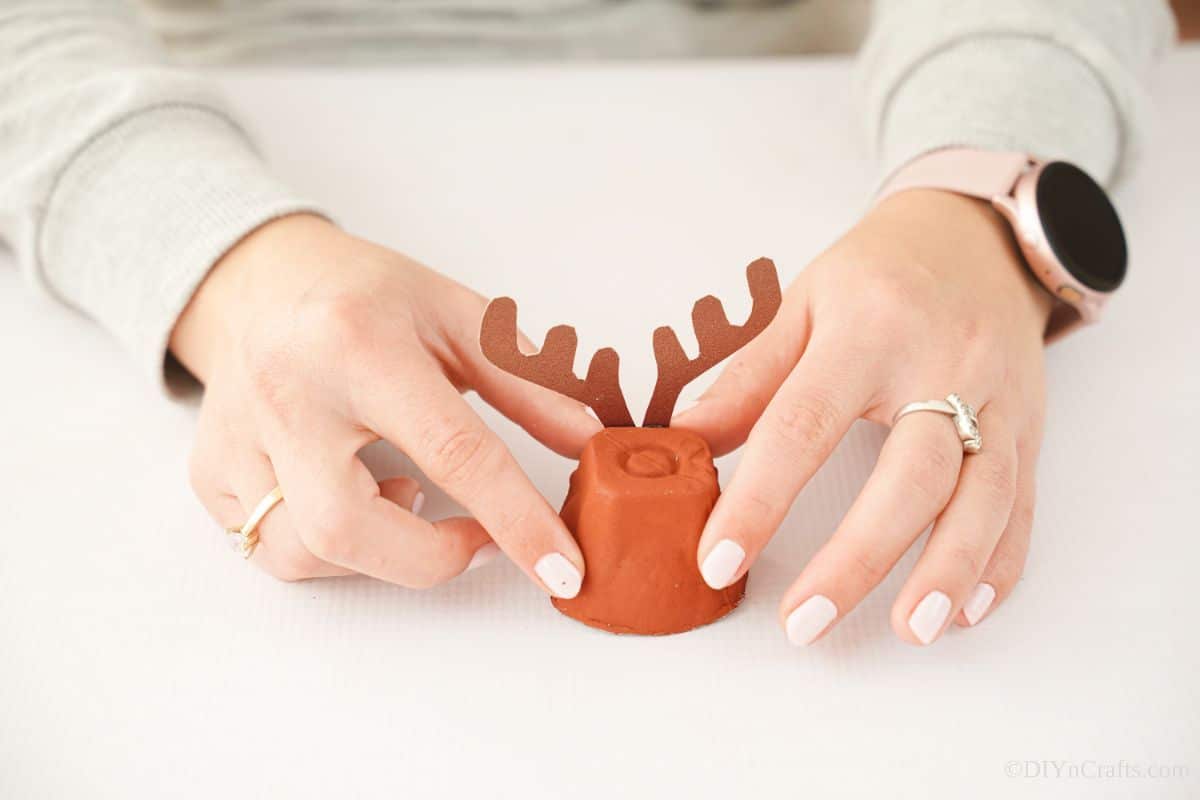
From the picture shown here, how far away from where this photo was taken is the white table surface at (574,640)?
596 mm

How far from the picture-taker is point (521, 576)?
69 centimetres

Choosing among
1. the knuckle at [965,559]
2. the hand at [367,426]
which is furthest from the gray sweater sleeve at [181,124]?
the knuckle at [965,559]

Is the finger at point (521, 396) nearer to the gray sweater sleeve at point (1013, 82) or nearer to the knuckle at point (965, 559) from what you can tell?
the knuckle at point (965, 559)

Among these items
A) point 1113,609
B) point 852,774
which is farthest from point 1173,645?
point 852,774

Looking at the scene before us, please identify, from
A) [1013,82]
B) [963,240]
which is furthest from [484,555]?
[1013,82]

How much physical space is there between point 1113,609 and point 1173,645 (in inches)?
1.5

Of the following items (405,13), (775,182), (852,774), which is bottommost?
(852,774)

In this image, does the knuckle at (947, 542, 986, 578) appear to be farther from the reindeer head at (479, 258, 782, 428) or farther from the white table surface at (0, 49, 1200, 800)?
the reindeer head at (479, 258, 782, 428)

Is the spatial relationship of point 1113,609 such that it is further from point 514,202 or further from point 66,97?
point 66,97

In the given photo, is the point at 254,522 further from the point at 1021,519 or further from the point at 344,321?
the point at 1021,519

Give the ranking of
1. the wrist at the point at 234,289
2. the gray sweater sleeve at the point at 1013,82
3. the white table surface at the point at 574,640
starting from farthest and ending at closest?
the gray sweater sleeve at the point at 1013,82
the wrist at the point at 234,289
the white table surface at the point at 574,640

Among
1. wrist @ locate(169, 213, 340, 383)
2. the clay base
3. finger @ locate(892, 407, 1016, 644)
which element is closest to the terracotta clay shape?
the clay base

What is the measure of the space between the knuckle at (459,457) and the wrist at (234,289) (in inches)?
7.1

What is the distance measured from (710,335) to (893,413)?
13 centimetres
